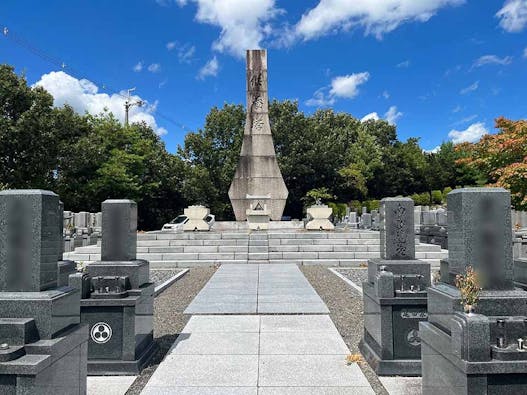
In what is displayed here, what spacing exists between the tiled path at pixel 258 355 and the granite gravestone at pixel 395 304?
1.23 feet

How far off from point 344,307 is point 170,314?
10.5 feet

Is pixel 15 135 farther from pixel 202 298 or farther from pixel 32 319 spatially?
pixel 32 319

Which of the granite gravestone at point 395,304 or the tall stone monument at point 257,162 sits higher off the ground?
the tall stone monument at point 257,162

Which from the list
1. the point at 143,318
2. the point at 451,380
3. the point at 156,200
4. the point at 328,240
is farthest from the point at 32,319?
the point at 156,200

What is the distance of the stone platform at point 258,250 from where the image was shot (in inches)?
559

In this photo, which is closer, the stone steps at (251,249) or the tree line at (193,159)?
the stone steps at (251,249)

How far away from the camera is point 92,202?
102ft

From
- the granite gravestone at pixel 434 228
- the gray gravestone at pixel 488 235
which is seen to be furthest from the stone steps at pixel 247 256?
the gray gravestone at pixel 488 235

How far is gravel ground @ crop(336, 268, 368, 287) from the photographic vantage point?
35.2ft

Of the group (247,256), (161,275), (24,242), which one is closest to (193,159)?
(247,256)

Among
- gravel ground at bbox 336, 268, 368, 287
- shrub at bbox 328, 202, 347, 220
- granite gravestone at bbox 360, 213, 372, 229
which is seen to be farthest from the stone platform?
shrub at bbox 328, 202, 347, 220

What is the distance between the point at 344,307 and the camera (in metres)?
7.74

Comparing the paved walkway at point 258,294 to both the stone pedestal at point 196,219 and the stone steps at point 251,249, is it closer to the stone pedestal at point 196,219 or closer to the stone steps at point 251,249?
the stone steps at point 251,249

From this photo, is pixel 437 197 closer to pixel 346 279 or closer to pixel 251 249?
pixel 251 249
